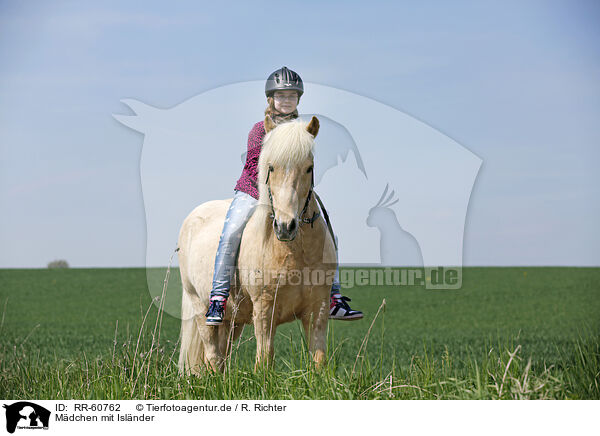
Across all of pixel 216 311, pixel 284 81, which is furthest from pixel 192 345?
pixel 284 81

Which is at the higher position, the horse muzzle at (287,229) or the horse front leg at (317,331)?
the horse muzzle at (287,229)

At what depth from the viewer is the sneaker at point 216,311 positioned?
5.21 metres

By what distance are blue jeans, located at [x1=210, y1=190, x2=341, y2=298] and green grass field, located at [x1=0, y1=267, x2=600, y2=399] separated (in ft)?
2.03

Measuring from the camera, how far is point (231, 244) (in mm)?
5363

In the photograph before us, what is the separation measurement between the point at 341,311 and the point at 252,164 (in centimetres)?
177

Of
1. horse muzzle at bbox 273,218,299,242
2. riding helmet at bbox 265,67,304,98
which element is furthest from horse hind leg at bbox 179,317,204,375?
riding helmet at bbox 265,67,304,98

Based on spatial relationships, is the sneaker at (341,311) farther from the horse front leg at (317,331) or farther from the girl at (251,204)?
the horse front leg at (317,331)

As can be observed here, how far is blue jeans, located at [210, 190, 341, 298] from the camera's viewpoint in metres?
5.31

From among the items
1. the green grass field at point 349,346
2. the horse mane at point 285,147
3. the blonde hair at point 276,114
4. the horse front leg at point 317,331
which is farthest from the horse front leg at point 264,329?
the blonde hair at point 276,114
